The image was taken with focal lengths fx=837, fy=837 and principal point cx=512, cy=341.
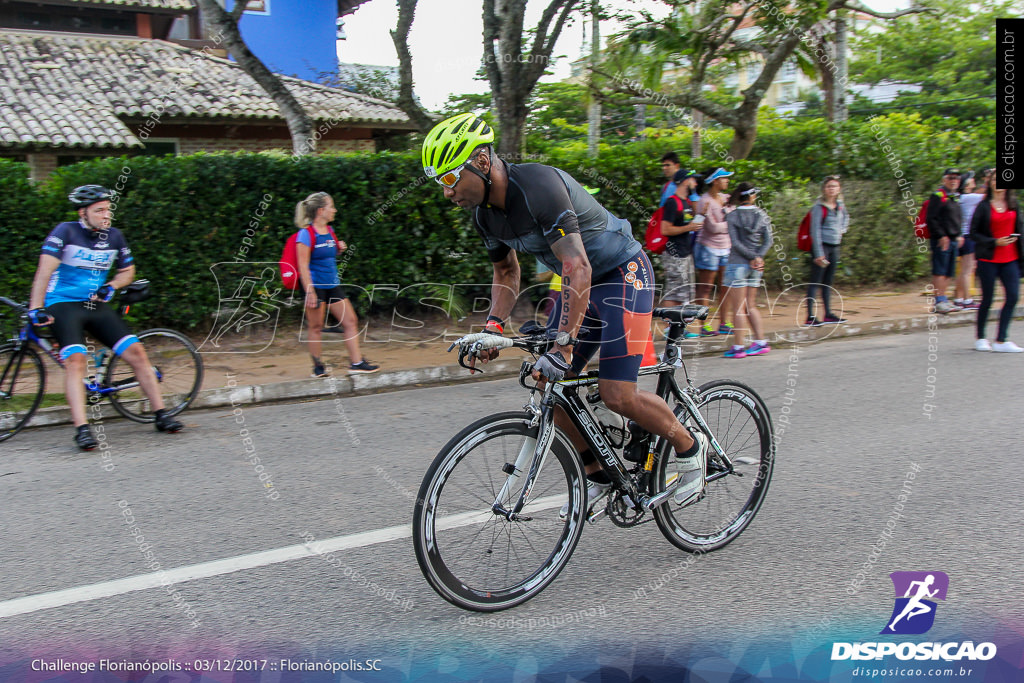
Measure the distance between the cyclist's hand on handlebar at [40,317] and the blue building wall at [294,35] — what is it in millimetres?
19113

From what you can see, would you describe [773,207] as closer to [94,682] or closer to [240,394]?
[240,394]

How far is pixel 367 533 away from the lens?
4.37 m

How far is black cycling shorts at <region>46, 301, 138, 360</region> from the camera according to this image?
6.20 metres

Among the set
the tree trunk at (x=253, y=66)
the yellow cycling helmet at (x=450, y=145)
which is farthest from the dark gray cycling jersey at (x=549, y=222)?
the tree trunk at (x=253, y=66)

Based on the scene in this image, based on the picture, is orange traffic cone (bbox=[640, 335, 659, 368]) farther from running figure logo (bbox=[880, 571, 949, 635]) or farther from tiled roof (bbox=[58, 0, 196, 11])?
tiled roof (bbox=[58, 0, 196, 11])

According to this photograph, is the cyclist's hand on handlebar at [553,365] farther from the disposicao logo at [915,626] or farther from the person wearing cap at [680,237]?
the person wearing cap at [680,237]

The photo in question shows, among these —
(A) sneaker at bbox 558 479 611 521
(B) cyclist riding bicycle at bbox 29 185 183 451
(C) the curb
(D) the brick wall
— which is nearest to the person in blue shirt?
(C) the curb

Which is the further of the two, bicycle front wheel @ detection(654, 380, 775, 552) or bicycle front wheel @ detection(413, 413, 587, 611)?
bicycle front wheel @ detection(654, 380, 775, 552)

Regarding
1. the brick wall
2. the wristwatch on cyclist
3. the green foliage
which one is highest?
the green foliage

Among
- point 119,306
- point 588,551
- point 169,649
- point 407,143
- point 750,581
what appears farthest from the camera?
point 407,143

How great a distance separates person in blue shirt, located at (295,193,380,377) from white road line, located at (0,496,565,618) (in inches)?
167

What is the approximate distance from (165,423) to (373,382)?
2.30m

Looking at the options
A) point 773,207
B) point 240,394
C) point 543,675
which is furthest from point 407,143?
point 543,675

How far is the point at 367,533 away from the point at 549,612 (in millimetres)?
1274
